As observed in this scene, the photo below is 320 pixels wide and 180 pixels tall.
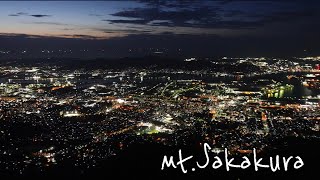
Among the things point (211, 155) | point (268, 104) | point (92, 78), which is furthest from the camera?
point (92, 78)

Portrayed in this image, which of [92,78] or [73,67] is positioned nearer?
[92,78]

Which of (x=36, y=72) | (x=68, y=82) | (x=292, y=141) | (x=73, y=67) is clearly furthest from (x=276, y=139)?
(x=73, y=67)

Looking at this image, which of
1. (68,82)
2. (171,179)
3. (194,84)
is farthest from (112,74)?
(171,179)

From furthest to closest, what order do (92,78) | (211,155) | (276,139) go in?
(92,78) → (276,139) → (211,155)

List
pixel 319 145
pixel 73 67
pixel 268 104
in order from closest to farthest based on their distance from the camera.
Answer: pixel 319 145
pixel 268 104
pixel 73 67

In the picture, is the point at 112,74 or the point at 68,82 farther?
the point at 112,74

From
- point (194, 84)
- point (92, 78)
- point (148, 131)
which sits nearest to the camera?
point (148, 131)

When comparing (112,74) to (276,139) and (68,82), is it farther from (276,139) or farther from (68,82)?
(276,139)

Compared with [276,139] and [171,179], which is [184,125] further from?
[171,179]
